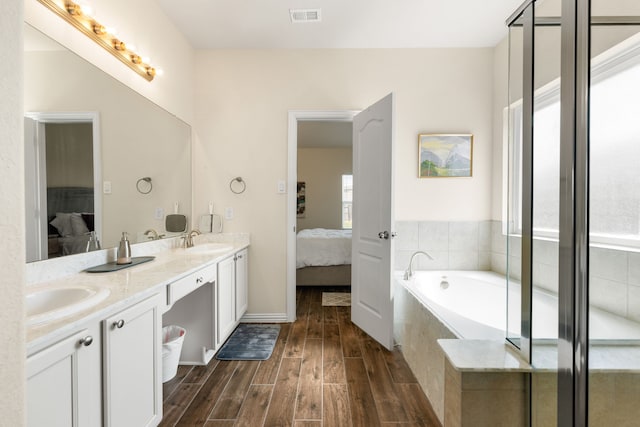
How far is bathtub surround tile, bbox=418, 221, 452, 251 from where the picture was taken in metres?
2.99

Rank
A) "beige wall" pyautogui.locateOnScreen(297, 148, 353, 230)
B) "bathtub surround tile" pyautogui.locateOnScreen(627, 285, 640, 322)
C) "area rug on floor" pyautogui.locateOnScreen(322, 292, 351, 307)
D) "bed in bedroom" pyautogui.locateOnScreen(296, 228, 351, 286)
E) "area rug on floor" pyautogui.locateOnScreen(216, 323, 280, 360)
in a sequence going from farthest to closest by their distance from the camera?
"beige wall" pyautogui.locateOnScreen(297, 148, 353, 230)
"bed in bedroom" pyautogui.locateOnScreen(296, 228, 351, 286)
"area rug on floor" pyautogui.locateOnScreen(322, 292, 351, 307)
"area rug on floor" pyautogui.locateOnScreen(216, 323, 280, 360)
"bathtub surround tile" pyautogui.locateOnScreen(627, 285, 640, 322)

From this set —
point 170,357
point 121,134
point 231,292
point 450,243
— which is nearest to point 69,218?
point 121,134

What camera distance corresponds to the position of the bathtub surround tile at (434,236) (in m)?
2.99

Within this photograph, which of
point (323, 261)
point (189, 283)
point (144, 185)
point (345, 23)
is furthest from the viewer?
point (323, 261)

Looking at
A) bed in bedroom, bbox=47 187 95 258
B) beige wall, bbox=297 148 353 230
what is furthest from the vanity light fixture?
beige wall, bbox=297 148 353 230

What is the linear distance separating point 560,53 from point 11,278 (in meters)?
1.49

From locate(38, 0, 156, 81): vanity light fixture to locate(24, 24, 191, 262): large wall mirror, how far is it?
167 millimetres

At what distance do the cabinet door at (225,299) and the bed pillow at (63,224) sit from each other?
3.15 feet

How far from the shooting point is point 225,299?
2.42 meters

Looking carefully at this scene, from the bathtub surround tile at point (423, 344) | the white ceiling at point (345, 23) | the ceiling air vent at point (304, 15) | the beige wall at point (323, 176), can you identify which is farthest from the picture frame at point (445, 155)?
the beige wall at point (323, 176)

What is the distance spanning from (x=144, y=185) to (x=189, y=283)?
922 mm

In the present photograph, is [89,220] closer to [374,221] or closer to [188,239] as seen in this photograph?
[188,239]

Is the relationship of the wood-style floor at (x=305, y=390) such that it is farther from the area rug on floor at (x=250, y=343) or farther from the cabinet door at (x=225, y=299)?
the cabinet door at (x=225, y=299)

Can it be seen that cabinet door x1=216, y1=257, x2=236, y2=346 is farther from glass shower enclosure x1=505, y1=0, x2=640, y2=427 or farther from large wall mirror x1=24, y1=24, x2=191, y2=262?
glass shower enclosure x1=505, y1=0, x2=640, y2=427
